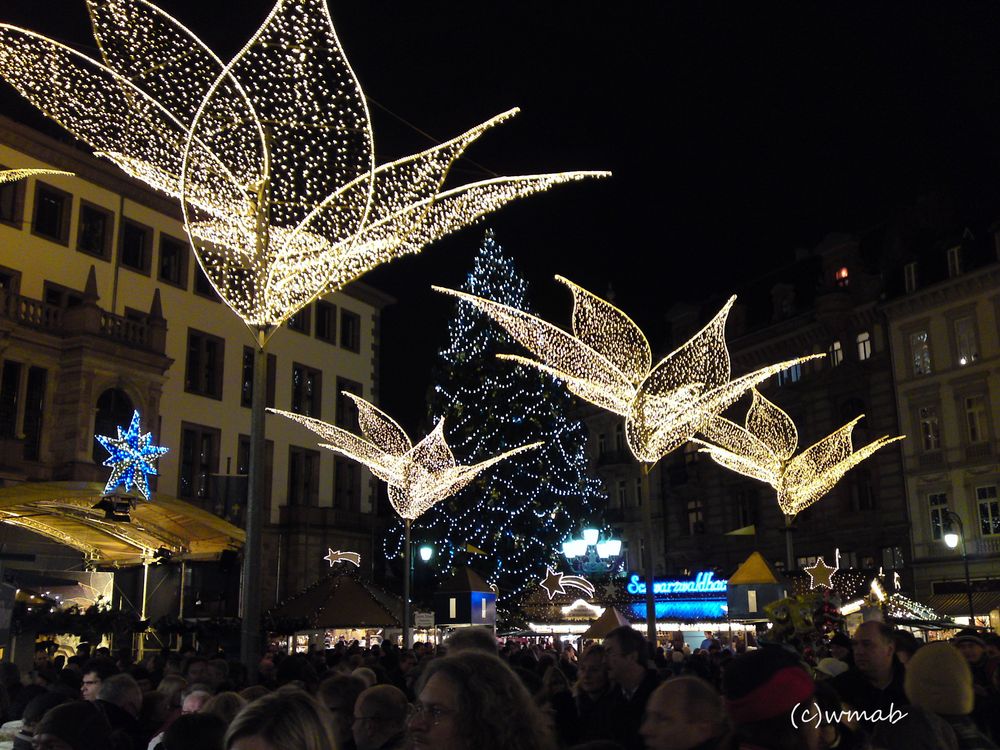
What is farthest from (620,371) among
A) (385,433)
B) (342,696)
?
(342,696)

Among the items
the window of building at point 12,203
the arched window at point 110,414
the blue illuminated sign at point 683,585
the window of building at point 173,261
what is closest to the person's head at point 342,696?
the arched window at point 110,414

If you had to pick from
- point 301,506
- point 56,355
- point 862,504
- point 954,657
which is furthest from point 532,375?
point 954,657

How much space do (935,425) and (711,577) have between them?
521 inches

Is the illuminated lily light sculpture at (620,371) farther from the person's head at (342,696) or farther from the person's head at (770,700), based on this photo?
the person's head at (770,700)

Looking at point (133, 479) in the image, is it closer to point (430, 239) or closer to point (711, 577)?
point (430, 239)

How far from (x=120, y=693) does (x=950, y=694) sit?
5.18m

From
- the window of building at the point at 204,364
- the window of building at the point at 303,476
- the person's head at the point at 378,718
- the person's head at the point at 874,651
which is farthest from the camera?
the window of building at the point at 303,476

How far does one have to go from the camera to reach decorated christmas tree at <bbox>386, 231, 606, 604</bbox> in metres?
40.4

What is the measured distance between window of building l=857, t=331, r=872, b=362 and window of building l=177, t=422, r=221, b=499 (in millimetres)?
26098

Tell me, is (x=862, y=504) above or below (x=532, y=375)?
below

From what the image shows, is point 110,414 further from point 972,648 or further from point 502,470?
point 972,648

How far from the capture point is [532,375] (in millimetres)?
43156

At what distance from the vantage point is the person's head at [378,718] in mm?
4996

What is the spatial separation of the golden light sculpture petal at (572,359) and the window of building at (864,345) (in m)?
28.2
